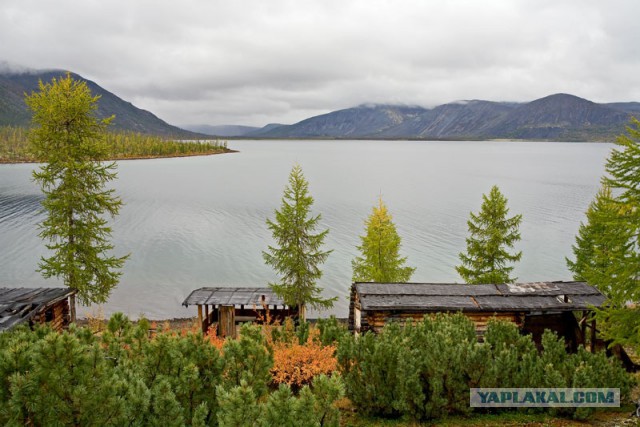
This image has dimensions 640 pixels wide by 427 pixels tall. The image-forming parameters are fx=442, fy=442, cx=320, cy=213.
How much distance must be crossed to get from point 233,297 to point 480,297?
45.2ft

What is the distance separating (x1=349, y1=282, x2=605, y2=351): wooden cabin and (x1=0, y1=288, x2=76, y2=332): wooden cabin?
40.9 ft

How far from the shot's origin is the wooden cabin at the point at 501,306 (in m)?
18.0

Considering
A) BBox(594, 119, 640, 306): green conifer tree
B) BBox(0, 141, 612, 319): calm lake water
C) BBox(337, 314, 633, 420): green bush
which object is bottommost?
BBox(0, 141, 612, 319): calm lake water

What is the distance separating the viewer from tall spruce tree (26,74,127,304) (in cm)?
2417

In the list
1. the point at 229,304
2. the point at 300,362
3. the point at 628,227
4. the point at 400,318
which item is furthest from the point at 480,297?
the point at 229,304

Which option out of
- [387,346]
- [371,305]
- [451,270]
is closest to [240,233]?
[451,270]

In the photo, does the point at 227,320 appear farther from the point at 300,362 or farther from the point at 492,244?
the point at 492,244

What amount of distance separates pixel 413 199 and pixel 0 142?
191320 mm

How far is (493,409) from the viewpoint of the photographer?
12.2 meters

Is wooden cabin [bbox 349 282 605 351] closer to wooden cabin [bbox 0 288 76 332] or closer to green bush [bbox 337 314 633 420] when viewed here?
green bush [bbox 337 314 633 420]

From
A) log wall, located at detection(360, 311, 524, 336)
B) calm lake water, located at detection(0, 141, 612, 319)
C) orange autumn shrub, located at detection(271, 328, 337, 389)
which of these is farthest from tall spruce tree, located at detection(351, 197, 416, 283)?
orange autumn shrub, located at detection(271, 328, 337, 389)

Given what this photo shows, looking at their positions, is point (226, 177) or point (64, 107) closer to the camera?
point (64, 107)

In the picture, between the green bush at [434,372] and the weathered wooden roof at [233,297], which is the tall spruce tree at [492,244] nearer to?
the weathered wooden roof at [233,297]

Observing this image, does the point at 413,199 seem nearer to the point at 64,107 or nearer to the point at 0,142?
the point at 64,107
